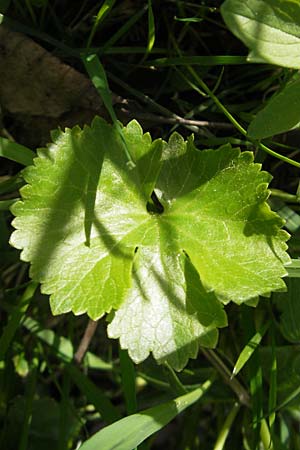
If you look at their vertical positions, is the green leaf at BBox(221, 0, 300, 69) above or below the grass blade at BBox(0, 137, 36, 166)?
above

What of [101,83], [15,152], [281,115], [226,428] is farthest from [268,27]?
[226,428]

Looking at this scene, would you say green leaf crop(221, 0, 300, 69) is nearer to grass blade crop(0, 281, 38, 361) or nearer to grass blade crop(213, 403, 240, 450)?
grass blade crop(0, 281, 38, 361)

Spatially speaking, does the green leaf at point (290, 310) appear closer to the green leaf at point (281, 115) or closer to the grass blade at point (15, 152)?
the green leaf at point (281, 115)

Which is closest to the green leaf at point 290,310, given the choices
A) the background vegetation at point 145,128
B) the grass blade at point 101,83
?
the background vegetation at point 145,128

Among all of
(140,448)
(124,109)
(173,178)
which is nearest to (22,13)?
(124,109)

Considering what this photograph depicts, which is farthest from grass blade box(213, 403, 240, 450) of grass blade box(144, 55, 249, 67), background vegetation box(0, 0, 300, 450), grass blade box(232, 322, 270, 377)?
grass blade box(144, 55, 249, 67)

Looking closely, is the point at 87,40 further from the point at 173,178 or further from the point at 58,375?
the point at 58,375

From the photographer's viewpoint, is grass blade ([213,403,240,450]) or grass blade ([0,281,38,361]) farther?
grass blade ([213,403,240,450])
